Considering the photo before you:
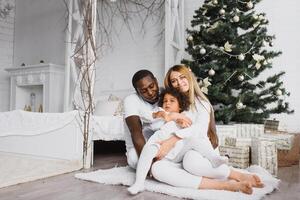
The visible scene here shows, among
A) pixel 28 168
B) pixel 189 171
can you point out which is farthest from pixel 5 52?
pixel 189 171

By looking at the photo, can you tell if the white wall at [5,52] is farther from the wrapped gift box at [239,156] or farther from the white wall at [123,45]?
the wrapped gift box at [239,156]

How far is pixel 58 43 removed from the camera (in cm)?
552

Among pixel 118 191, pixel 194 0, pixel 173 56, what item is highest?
pixel 194 0

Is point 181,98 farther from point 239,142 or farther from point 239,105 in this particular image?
point 239,105

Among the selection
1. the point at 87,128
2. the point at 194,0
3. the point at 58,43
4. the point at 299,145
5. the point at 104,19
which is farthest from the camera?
the point at 58,43

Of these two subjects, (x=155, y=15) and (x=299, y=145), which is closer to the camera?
(x=299, y=145)

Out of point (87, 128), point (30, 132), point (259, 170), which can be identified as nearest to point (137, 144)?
point (87, 128)

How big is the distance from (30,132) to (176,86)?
176 cm

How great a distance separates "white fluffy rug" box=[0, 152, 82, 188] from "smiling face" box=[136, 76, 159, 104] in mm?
918

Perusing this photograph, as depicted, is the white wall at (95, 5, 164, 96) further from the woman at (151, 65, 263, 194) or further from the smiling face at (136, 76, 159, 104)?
the woman at (151, 65, 263, 194)

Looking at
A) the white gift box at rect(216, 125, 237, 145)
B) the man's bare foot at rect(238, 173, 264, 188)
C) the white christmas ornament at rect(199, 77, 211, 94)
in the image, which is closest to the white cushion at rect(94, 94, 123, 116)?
the white christmas ornament at rect(199, 77, 211, 94)

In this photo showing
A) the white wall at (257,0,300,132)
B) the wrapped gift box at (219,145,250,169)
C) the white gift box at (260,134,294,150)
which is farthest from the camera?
the white wall at (257,0,300,132)

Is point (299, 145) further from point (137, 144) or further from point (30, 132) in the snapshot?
point (30, 132)

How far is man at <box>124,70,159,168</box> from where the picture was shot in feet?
6.57
